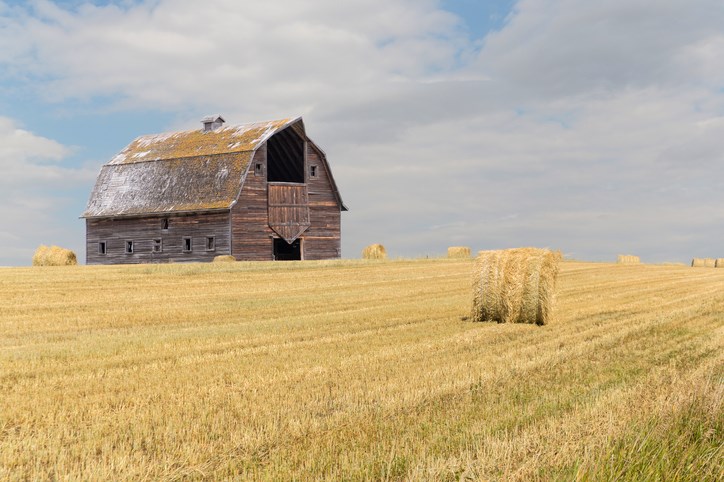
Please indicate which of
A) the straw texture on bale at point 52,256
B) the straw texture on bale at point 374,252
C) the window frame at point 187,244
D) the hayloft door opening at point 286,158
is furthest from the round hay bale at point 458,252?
the straw texture on bale at point 52,256

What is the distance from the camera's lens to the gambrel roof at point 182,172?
4062 centimetres

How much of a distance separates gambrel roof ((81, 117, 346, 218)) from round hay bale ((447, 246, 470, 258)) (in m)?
12.0

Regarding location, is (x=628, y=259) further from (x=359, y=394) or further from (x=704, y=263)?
(x=359, y=394)

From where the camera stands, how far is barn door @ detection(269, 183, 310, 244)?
41906 mm

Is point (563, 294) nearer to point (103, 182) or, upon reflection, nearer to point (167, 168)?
point (167, 168)

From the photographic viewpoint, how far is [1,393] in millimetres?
8234

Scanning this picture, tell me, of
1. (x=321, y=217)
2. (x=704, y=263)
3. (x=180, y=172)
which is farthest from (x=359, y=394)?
(x=704, y=263)

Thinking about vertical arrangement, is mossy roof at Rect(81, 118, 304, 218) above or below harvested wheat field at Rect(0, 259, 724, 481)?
above

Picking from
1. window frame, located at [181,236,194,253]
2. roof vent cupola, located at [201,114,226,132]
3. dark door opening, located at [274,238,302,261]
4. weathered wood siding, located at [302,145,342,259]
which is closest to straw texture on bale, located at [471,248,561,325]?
weathered wood siding, located at [302,145,342,259]

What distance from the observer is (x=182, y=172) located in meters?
42.8

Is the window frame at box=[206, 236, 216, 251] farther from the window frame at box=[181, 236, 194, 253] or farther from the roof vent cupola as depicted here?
the roof vent cupola

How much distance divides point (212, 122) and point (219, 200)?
932 cm

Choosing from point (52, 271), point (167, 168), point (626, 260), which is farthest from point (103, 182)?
point (626, 260)

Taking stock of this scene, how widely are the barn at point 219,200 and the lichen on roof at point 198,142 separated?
102mm
